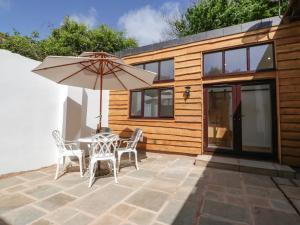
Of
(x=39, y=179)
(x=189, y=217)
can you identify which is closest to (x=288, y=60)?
(x=189, y=217)

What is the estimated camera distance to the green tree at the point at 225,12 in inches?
427

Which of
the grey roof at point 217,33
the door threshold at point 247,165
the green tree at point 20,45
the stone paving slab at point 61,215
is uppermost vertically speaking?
the green tree at point 20,45

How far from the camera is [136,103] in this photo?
6086mm

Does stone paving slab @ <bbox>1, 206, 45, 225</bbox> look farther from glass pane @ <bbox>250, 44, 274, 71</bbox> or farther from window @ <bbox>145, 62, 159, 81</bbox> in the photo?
glass pane @ <bbox>250, 44, 274, 71</bbox>

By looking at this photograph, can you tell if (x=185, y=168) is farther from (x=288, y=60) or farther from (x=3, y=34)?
(x=3, y=34)

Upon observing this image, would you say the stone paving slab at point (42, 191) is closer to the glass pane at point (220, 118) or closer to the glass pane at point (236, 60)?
the glass pane at point (220, 118)

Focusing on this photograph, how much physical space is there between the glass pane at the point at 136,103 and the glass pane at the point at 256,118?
293cm

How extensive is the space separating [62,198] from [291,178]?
3.90 meters

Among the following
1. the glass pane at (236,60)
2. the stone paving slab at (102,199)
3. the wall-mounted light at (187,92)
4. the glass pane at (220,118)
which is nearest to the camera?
the stone paving slab at (102,199)

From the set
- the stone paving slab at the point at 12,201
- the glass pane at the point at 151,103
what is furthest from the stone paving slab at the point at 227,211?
the glass pane at the point at 151,103

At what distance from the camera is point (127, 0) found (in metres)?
11.2

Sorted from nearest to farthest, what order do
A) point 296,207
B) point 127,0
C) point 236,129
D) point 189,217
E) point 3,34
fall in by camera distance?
point 189,217, point 296,207, point 236,129, point 127,0, point 3,34

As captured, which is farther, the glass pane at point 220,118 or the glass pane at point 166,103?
the glass pane at point 166,103

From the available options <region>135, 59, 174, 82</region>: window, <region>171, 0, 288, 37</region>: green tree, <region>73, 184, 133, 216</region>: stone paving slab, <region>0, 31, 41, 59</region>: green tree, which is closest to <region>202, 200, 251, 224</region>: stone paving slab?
<region>73, 184, 133, 216</region>: stone paving slab
